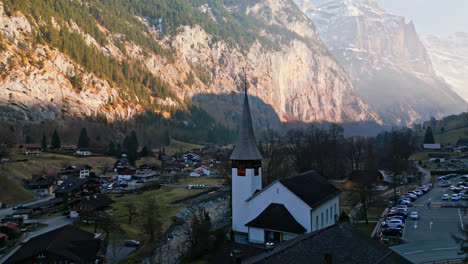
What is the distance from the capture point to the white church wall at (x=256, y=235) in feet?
111

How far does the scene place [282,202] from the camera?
34812 millimetres

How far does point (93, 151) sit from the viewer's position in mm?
124250

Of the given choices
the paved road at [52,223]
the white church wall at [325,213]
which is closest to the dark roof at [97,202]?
the paved road at [52,223]

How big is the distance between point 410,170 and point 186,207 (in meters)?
53.3

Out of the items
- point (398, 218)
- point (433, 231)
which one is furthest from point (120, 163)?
point (433, 231)

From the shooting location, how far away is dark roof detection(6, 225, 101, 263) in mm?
36250

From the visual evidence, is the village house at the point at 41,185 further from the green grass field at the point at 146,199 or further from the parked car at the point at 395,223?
the parked car at the point at 395,223

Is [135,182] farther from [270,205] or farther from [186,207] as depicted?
[270,205]

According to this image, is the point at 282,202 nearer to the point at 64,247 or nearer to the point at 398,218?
the point at 398,218

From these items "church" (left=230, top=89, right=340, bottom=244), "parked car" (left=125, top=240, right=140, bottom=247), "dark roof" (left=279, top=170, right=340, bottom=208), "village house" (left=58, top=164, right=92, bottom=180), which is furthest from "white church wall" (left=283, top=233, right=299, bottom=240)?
"village house" (left=58, top=164, right=92, bottom=180)

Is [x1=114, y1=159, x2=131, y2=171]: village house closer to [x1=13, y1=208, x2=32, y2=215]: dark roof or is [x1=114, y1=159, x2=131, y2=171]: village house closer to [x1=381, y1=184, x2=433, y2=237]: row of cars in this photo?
[x1=13, y1=208, x2=32, y2=215]: dark roof

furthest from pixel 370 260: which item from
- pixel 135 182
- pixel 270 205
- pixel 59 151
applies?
pixel 59 151

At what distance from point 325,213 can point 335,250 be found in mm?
20140

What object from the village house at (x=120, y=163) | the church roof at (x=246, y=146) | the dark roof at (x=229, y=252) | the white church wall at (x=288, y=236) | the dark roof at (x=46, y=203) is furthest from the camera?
the village house at (x=120, y=163)
